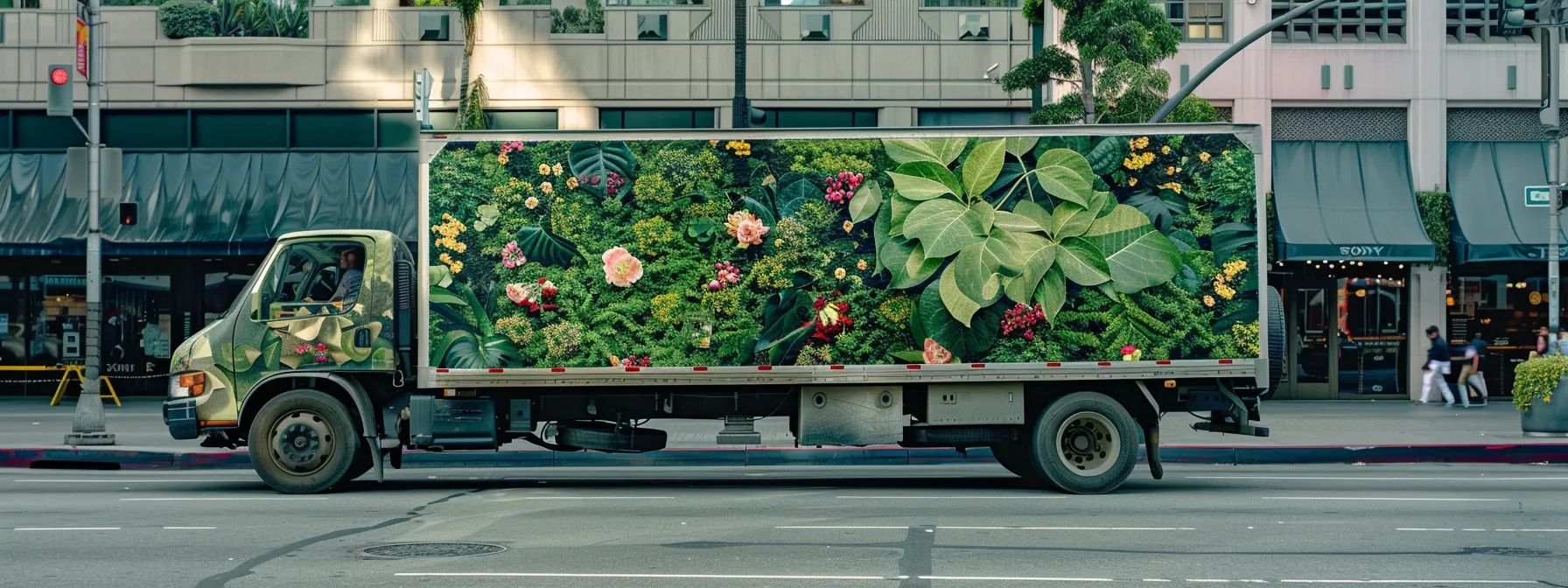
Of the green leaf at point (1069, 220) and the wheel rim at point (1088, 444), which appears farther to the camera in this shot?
the wheel rim at point (1088, 444)

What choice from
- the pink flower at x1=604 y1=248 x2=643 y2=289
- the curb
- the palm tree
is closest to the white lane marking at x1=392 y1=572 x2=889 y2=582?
the pink flower at x1=604 y1=248 x2=643 y2=289

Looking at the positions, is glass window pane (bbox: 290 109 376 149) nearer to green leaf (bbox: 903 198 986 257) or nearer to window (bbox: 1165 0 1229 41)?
window (bbox: 1165 0 1229 41)

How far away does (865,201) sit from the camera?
43.1ft

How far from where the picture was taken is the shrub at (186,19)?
27.1 metres

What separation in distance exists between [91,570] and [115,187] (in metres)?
11.4

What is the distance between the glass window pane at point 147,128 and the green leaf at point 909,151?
1854cm

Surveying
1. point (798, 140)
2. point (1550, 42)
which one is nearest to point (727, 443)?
point (798, 140)

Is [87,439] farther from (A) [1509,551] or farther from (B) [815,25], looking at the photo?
(A) [1509,551]

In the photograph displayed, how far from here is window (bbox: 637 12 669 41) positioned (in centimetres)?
2708

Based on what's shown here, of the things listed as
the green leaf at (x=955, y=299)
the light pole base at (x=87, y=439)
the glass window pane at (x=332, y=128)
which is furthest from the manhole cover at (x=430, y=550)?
the glass window pane at (x=332, y=128)

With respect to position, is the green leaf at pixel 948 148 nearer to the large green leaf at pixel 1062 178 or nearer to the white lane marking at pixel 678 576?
the large green leaf at pixel 1062 178

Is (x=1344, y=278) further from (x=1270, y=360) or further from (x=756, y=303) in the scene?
(x=756, y=303)

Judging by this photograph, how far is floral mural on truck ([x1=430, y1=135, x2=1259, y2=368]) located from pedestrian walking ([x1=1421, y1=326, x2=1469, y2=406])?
14339mm

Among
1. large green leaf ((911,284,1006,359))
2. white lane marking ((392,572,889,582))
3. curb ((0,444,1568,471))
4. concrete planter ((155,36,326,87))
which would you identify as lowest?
curb ((0,444,1568,471))
